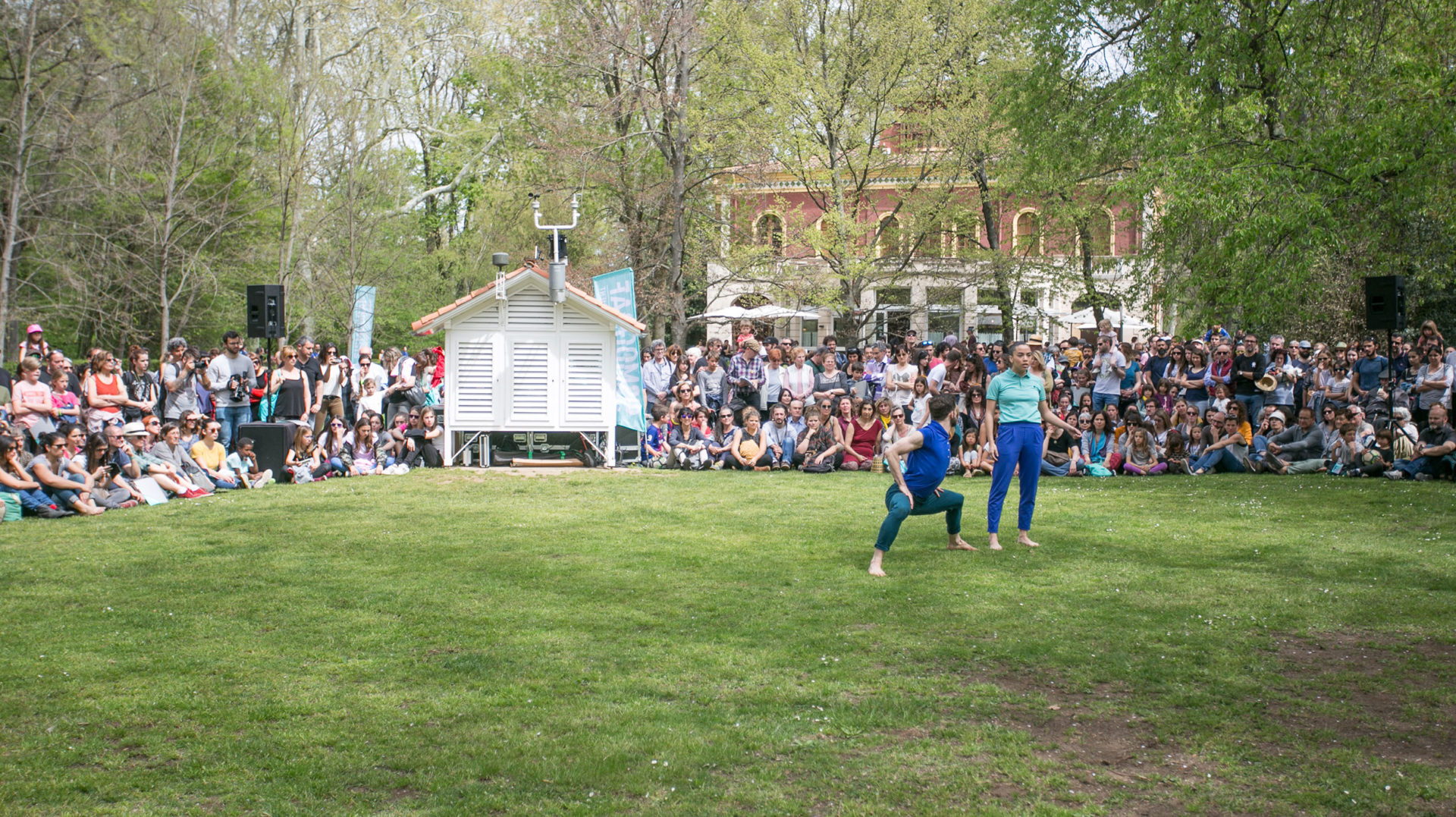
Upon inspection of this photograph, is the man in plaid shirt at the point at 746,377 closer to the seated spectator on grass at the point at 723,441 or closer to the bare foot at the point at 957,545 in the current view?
the seated spectator on grass at the point at 723,441

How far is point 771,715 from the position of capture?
5.62m

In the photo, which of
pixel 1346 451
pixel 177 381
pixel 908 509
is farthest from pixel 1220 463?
pixel 177 381

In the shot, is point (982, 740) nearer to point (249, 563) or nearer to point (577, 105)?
point (249, 563)

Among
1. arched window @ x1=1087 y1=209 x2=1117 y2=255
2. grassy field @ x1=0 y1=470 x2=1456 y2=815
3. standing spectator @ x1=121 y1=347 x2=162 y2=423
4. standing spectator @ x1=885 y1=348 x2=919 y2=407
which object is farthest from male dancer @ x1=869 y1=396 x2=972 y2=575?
arched window @ x1=1087 y1=209 x2=1117 y2=255

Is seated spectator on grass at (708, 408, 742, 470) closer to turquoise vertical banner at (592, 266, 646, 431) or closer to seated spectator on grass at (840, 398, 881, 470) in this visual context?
turquoise vertical banner at (592, 266, 646, 431)

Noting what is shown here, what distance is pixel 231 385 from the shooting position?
1639cm

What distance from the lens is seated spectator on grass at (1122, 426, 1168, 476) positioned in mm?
16234

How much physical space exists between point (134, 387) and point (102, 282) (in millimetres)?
10948

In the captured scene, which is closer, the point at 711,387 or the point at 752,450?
the point at 752,450

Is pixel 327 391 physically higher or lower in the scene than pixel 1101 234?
lower

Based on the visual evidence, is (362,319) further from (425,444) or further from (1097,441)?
(1097,441)

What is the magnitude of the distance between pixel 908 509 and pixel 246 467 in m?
10.1

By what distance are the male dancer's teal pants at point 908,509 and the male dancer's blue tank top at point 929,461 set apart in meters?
0.14

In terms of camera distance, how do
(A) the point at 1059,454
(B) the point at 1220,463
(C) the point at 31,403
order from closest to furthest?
(C) the point at 31,403
(B) the point at 1220,463
(A) the point at 1059,454
